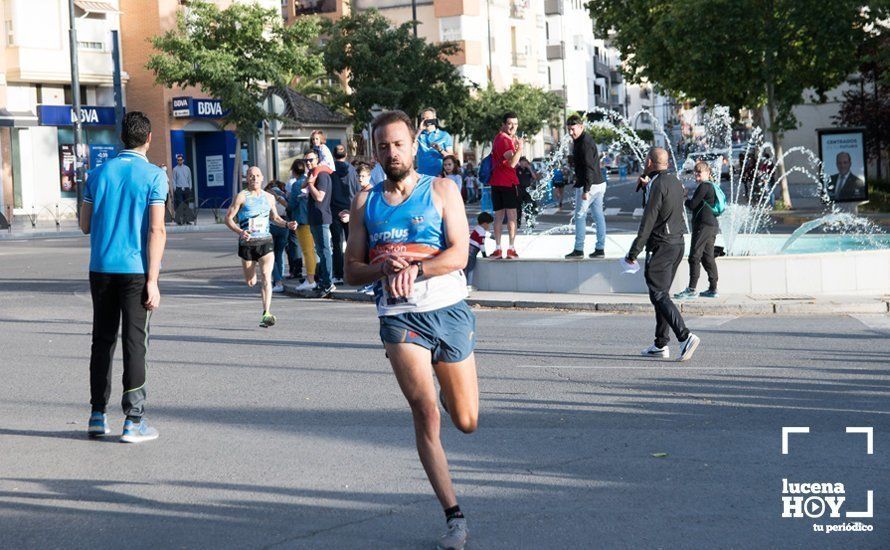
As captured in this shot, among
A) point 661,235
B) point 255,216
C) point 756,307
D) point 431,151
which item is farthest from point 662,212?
point 431,151

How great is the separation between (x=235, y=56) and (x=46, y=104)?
816 centimetres

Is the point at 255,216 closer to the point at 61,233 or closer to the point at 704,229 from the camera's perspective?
the point at 704,229

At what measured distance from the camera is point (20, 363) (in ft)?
39.6

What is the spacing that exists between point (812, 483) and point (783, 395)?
2849mm

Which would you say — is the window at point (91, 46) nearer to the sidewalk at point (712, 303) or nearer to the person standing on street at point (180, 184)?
the person standing on street at point (180, 184)

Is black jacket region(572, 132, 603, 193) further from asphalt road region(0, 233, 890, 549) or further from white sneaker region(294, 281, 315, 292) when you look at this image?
white sneaker region(294, 281, 315, 292)

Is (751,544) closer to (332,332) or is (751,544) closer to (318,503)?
(318,503)

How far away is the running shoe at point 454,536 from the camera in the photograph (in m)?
5.41

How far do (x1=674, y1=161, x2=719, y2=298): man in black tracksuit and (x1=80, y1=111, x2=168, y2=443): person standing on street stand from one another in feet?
31.2

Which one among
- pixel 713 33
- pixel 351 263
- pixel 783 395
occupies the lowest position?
pixel 783 395

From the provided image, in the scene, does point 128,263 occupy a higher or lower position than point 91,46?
lower

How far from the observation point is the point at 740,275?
16891 millimetres

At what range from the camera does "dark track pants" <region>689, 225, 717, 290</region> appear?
1636 cm

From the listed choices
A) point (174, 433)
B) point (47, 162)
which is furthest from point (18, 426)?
point (47, 162)
